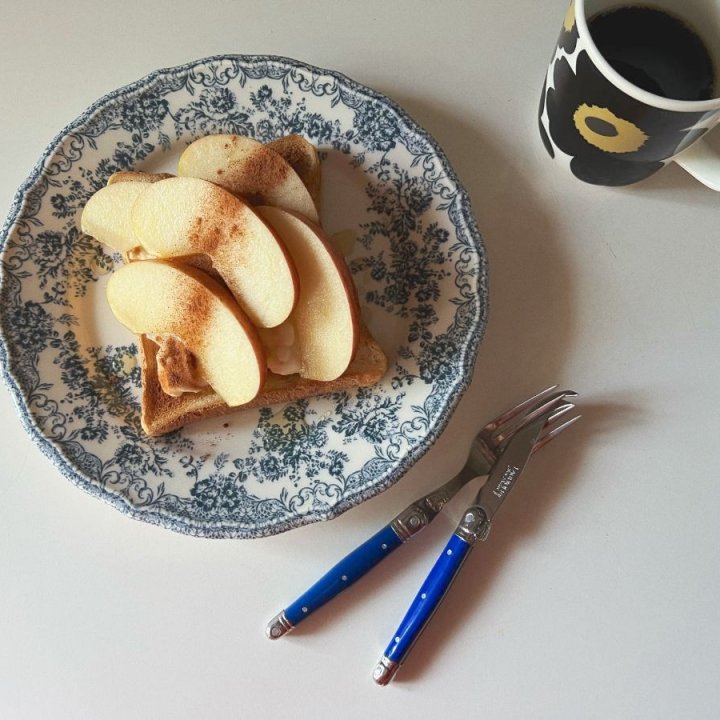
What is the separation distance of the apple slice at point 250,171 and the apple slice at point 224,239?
69 mm

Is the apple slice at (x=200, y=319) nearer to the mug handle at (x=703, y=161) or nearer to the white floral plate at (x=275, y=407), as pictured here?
the white floral plate at (x=275, y=407)

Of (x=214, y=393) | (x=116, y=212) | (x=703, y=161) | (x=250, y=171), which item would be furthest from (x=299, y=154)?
(x=703, y=161)

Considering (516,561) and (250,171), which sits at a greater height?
(250,171)

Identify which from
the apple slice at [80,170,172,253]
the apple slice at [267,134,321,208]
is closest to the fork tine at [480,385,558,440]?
the apple slice at [267,134,321,208]

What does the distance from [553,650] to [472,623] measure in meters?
0.15

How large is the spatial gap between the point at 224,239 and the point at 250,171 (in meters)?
0.14

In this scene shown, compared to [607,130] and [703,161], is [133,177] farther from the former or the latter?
[703,161]

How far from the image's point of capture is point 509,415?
1.24m

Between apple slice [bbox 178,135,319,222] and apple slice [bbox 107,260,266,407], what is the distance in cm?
17

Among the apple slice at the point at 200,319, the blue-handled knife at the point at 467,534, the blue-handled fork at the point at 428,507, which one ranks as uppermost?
the apple slice at the point at 200,319

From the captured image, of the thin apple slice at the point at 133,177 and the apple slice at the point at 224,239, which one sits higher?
the thin apple slice at the point at 133,177

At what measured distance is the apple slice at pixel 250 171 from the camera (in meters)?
1.19

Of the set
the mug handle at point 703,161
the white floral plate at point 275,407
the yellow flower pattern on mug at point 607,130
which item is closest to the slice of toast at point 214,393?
the white floral plate at point 275,407

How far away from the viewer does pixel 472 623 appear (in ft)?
4.18
